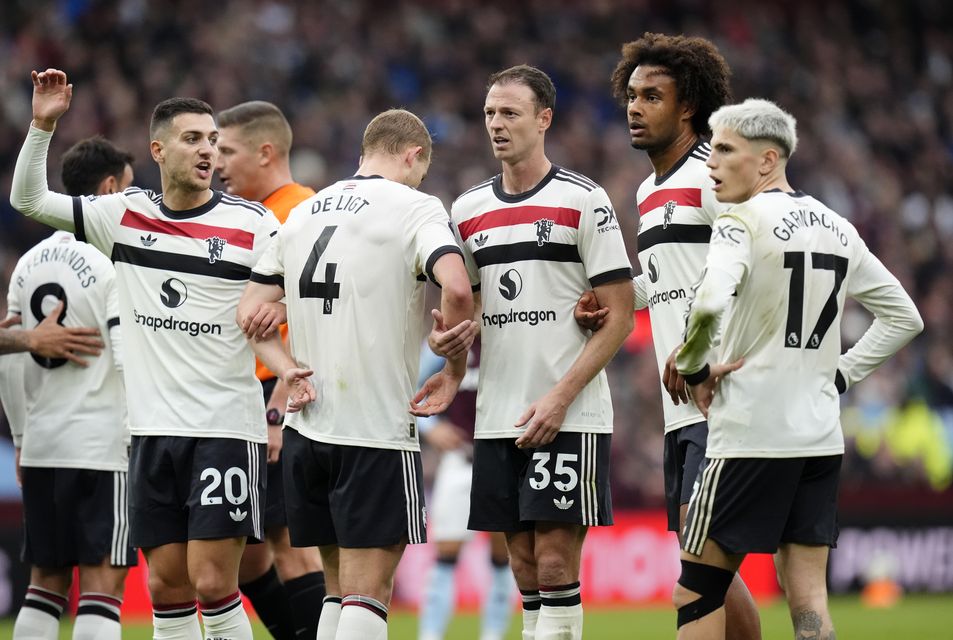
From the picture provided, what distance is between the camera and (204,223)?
6383 millimetres

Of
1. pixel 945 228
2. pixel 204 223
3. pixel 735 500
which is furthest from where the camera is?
pixel 945 228

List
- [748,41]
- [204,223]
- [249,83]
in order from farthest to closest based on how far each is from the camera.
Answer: [748,41] < [249,83] < [204,223]

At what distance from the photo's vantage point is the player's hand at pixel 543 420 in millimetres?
5926

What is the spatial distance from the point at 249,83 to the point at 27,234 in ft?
13.5

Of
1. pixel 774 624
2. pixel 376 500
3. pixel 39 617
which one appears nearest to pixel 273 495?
pixel 39 617

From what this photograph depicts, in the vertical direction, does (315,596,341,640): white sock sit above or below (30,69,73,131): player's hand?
below

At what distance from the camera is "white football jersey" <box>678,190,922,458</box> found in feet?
17.6

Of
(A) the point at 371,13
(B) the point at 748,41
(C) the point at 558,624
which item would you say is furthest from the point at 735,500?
(B) the point at 748,41

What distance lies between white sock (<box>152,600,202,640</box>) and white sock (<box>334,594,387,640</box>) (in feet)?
3.02

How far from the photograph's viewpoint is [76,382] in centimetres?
726

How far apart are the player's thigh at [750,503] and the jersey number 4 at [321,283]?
1752 mm

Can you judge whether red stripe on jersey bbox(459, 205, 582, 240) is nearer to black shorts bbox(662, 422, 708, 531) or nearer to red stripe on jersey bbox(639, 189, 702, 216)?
red stripe on jersey bbox(639, 189, 702, 216)

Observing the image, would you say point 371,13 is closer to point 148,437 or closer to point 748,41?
point 748,41

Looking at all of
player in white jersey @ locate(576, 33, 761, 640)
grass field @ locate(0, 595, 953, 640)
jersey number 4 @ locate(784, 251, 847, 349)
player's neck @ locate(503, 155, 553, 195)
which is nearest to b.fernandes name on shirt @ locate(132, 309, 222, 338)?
player's neck @ locate(503, 155, 553, 195)
